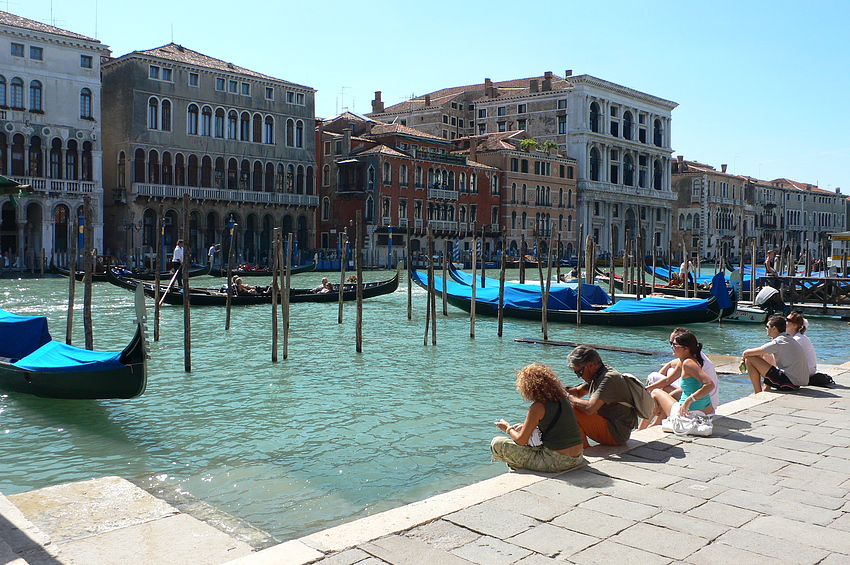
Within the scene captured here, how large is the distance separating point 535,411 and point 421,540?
976mm

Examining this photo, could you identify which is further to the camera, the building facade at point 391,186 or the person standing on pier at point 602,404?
the building facade at point 391,186

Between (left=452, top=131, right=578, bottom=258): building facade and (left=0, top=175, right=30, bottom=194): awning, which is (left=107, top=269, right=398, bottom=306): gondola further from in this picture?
(left=452, top=131, right=578, bottom=258): building facade

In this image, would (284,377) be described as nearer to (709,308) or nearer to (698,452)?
(698,452)

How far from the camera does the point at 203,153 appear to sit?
27750mm

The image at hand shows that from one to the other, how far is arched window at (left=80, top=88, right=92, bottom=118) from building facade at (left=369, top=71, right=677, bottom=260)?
1906 centimetres

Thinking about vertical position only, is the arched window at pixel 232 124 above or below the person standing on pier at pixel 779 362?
above

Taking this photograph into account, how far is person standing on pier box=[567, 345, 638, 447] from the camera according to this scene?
3771mm

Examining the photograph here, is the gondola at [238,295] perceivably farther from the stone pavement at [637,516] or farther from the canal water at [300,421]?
the stone pavement at [637,516]

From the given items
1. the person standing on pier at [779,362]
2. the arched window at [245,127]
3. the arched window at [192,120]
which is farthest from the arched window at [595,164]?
the person standing on pier at [779,362]

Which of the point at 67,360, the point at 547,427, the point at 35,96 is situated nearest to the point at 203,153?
the point at 35,96

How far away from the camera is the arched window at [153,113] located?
85.8 ft

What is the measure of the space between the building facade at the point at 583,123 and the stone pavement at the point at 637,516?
36.8 m

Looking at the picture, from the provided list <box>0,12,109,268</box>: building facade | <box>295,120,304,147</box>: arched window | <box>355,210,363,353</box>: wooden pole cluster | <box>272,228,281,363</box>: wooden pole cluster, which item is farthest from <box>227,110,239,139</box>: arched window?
<box>355,210,363,353</box>: wooden pole cluster

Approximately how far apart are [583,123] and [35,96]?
26.2 meters
